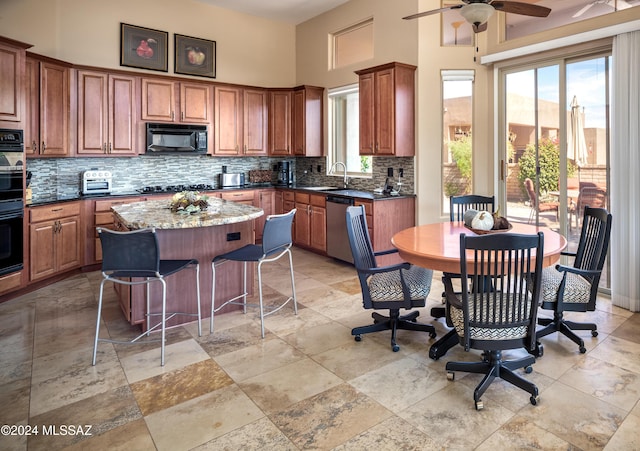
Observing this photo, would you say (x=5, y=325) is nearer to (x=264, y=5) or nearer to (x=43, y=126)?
(x=43, y=126)

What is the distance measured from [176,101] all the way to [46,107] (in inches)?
67.8

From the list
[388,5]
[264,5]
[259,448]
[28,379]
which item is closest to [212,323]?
[28,379]

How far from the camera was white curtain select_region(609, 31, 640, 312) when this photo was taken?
3.65 meters

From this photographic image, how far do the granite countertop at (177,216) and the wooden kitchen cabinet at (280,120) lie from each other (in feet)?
10.4

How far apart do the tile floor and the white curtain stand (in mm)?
394

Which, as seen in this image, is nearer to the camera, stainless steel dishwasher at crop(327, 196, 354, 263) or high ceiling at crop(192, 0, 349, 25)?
stainless steel dishwasher at crop(327, 196, 354, 263)

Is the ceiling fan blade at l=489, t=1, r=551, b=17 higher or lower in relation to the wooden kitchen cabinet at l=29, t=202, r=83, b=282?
higher

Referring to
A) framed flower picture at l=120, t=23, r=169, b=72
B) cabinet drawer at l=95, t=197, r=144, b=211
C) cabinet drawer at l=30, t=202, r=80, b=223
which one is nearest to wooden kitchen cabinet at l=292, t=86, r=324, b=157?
framed flower picture at l=120, t=23, r=169, b=72

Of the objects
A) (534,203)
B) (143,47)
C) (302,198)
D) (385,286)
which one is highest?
(143,47)

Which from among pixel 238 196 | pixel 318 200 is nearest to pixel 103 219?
pixel 238 196

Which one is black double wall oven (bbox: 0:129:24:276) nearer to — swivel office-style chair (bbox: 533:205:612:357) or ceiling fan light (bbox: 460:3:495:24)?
ceiling fan light (bbox: 460:3:495:24)

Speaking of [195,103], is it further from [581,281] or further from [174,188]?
[581,281]

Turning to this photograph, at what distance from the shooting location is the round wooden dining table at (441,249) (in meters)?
2.51

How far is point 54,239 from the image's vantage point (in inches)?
185
